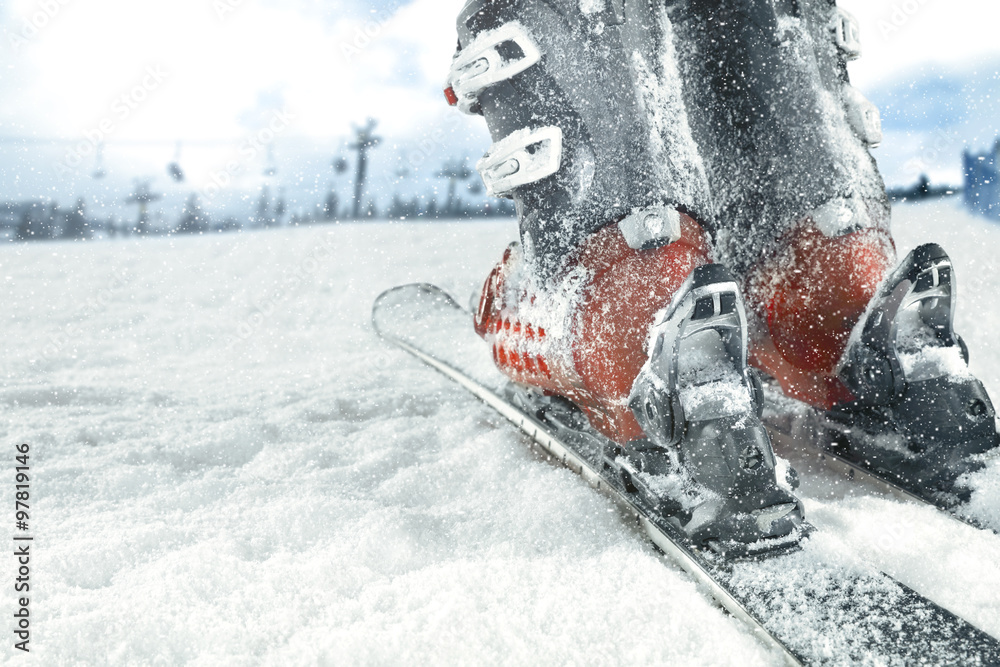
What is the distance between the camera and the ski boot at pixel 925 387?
2.19 feet

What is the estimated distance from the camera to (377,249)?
267cm

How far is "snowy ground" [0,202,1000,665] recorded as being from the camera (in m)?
0.47

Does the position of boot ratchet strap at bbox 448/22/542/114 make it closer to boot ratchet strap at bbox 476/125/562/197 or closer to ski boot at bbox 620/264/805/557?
boot ratchet strap at bbox 476/125/562/197

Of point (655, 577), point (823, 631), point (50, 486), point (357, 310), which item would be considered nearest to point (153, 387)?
point (50, 486)

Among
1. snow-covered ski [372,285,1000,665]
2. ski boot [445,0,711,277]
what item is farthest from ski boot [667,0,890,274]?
snow-covered ski [372,285,1000,665]

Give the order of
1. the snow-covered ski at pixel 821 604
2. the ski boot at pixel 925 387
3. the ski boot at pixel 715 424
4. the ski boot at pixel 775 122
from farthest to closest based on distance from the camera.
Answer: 1. the ski boot at pixel 775 122
2. the ski boot at pixel 925 387
3. the ski boot at pixel 715 424
4. the snow-covered ski at pixel 821 604

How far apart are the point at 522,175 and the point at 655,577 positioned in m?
0.42

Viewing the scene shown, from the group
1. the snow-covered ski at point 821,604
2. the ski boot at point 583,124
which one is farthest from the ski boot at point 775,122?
the snow-covered ski at point 821,604

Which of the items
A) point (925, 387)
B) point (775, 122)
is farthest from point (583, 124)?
point (925, 387)

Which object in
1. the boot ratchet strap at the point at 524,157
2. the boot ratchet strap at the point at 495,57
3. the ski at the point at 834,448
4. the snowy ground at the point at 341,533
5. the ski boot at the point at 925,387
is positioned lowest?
the snowy ground at the point at 341,533

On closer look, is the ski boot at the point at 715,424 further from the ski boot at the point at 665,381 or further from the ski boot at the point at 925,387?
the ski boot at the point at 925,387

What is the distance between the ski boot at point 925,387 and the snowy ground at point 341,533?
4cm

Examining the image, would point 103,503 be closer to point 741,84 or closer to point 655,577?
point 655,577

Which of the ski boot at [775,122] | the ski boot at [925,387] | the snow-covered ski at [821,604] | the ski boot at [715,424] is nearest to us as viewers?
the snow-covered ski at [821,604]
